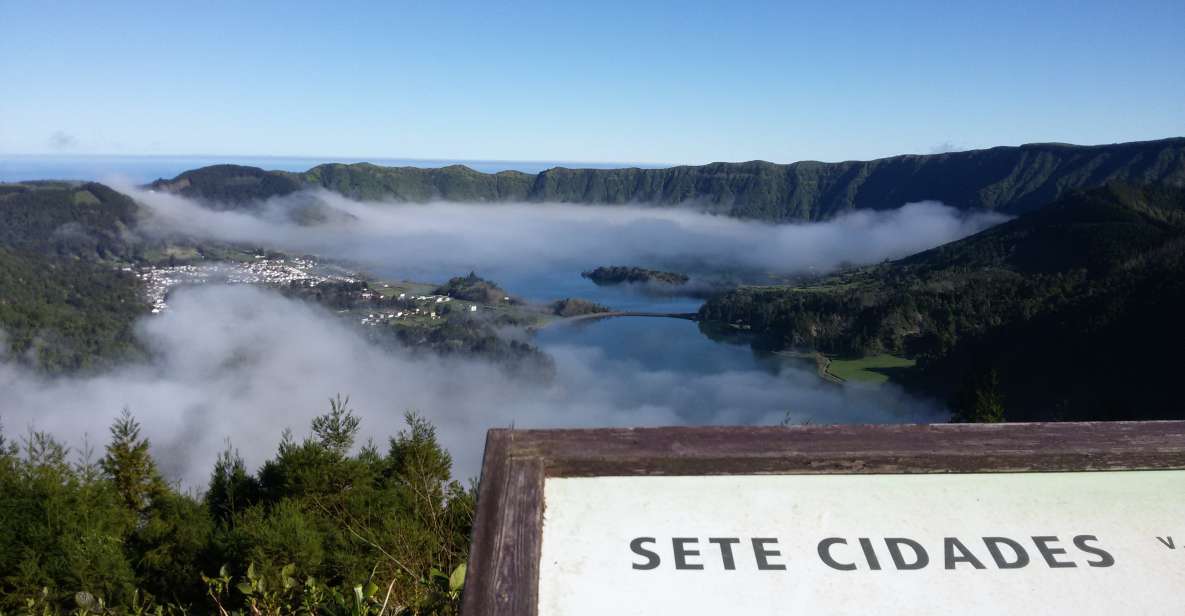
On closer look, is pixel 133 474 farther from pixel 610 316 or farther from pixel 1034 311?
pixel 610 316

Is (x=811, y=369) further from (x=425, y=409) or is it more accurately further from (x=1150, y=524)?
(x=1150, y=524)

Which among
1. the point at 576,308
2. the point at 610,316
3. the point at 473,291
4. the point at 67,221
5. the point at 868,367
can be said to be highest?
the point at 67,221

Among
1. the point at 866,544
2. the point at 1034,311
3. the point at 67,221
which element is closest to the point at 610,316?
the point at 1034,311

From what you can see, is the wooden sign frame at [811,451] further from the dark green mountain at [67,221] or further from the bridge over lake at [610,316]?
the dark green mountain at [67,221]

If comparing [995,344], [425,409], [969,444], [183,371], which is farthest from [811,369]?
[183,371]

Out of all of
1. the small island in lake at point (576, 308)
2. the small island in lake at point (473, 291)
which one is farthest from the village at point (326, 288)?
the small island in lake at point (576, 308)
